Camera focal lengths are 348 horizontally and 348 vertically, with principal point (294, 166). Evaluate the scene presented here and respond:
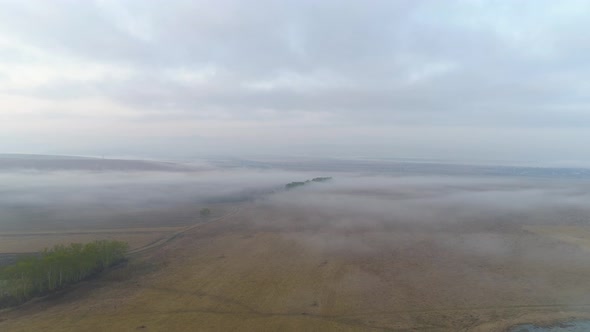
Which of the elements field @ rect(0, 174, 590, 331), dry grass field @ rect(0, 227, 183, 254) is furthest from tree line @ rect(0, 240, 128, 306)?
dry grass field @ rect(0, 227, 183, 254)

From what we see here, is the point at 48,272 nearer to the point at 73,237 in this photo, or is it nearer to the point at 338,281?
the point at 73,237

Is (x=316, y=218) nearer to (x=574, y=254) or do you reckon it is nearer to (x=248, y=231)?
(x=248, y=231)

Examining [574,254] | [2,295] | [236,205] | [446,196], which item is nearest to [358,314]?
[2,295]

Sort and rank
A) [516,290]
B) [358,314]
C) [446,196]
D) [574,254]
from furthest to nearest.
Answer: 1. [446,196]
2. [574,254]
3. [516,290]
4. [358,314]

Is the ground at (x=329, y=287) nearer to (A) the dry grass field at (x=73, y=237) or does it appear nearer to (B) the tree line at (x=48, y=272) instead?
(B) the tree line at (x=48, y=272)

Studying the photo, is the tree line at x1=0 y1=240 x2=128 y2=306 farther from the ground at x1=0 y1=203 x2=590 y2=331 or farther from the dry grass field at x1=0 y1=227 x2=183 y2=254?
the dry grass field at x1=0 y1=227 x2=183 y2=254
